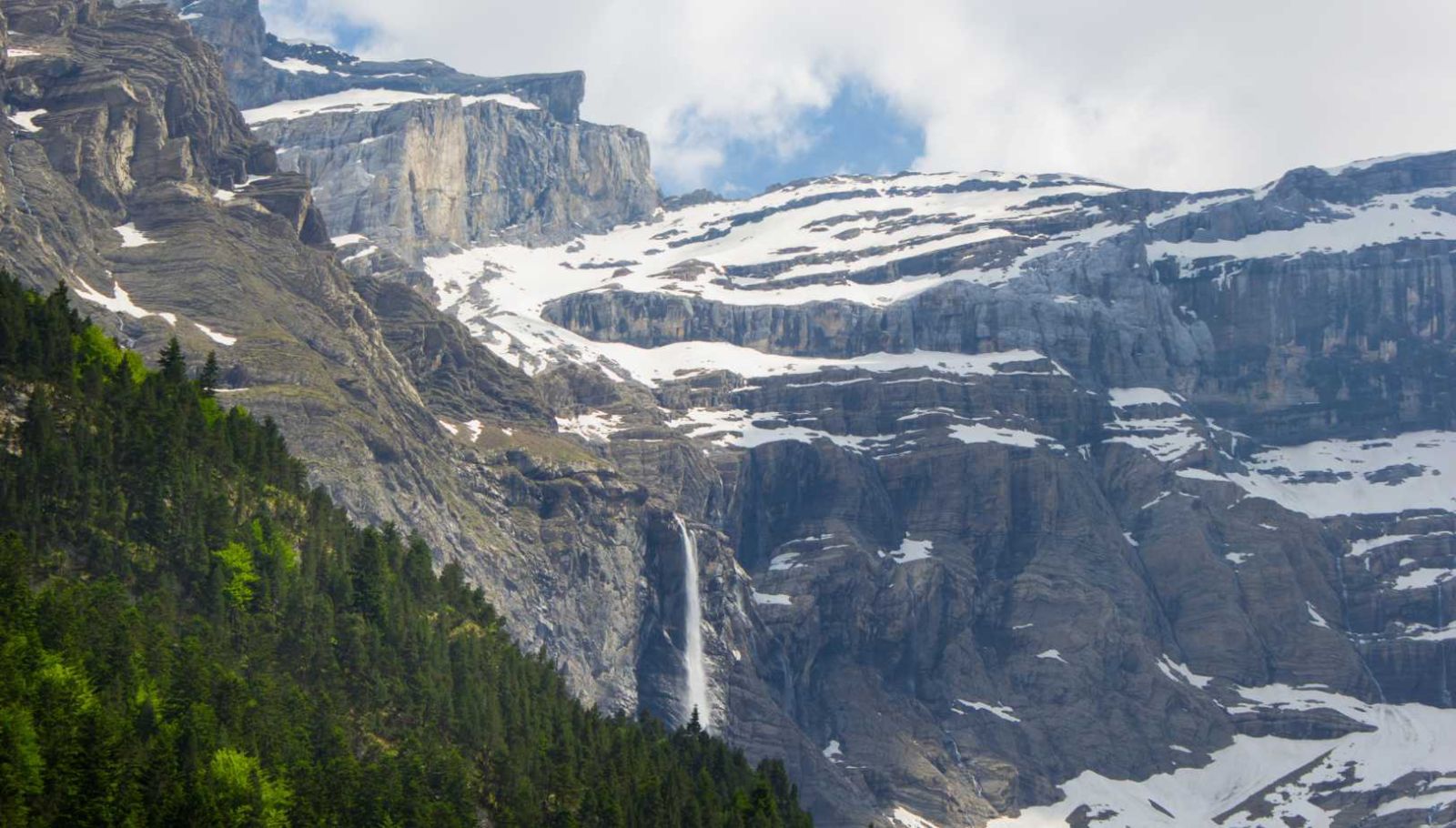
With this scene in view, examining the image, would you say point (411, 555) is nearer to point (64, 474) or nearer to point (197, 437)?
point (197, 437)

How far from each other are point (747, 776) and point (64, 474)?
57049mm

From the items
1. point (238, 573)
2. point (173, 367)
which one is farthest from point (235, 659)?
point (173, 367)

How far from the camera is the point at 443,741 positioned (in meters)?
157

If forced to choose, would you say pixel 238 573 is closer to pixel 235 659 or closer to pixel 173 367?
pixel 235 659

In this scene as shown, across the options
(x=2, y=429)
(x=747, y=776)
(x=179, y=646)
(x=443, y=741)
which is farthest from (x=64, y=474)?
(x=747, y=776)

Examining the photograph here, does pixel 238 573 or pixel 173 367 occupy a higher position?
pixel 173 367

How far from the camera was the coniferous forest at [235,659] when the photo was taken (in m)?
123

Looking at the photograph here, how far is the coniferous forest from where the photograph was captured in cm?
12331

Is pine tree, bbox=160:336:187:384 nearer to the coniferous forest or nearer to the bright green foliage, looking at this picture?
the coniferous forest

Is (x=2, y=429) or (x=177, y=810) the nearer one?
(x=177, y=810)

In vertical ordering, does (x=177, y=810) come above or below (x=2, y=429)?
below

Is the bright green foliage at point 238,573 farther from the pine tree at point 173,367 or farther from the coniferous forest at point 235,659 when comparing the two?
the pine tree at point 173,367

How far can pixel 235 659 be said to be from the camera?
488ft

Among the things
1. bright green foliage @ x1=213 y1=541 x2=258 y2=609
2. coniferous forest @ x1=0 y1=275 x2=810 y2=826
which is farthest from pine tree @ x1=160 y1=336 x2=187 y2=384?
bright green foliage @ x1=213 y1=541 x2=258 y2=609
